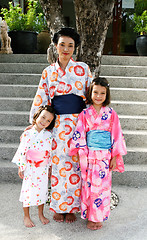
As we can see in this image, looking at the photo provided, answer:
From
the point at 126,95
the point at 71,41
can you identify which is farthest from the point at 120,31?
the point at 71,41

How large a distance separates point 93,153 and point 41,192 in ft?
1.92

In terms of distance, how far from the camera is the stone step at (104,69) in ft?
15.9

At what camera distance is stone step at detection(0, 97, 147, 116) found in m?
3.90

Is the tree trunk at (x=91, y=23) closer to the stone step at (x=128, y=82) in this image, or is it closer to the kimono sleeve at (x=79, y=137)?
the kimono sleeve at (x=79, y=137)

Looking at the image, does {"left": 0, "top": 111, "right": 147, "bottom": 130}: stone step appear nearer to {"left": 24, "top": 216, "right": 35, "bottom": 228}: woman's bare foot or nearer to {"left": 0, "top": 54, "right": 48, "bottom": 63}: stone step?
{"left": 24, "top": 216, "right": 35, "bottom": 228}: woman's bare foot

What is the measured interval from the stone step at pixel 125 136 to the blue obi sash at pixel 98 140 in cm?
134

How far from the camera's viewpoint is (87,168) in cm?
215

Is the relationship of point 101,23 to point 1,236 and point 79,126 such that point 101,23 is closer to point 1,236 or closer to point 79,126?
point 79,126

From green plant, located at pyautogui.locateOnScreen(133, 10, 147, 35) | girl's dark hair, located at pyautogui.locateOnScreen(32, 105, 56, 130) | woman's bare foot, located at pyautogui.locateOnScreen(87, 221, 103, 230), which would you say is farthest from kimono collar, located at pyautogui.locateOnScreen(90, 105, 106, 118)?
green plant, located at pyautogui.locateOnScreen(133, 10, 147, 35)

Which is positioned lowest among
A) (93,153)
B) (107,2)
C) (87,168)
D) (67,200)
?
(67,200)

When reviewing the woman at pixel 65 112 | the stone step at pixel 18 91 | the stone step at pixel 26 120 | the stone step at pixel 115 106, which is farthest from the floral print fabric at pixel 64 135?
the stone step at pixel 18 91

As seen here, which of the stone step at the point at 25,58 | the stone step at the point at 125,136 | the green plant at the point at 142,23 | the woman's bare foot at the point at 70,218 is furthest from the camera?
the green plant at the point at 142,23

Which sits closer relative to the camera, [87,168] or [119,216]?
[87,168]

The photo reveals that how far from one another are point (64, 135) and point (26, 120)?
162 cm
